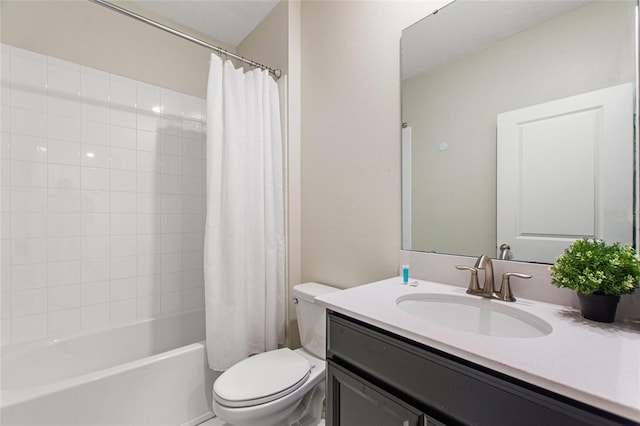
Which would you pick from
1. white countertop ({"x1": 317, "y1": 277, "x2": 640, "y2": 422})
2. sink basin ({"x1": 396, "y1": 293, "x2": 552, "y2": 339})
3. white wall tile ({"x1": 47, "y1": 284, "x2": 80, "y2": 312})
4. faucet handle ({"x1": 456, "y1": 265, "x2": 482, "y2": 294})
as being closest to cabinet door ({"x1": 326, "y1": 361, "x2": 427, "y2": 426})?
white countertop ({"x1": 317, "y1": 277, "x2": 640, "y2": 422})

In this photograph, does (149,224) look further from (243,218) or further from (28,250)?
(243,218)

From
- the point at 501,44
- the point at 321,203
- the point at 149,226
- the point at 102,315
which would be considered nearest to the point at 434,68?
the point at 501,44

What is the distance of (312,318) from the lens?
1.54 metres

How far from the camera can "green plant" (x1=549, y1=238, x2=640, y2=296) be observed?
0.71 meters

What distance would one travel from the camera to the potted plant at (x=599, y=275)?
708 millimetres

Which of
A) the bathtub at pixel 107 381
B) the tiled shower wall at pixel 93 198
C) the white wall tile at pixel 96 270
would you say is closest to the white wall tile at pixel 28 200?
the tiled shower wall at pixel 93 198

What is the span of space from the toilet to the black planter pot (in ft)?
3.44

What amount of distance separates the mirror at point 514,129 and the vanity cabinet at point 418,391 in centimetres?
57

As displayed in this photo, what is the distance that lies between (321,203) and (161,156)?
4.22ft

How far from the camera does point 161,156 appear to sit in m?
2.11

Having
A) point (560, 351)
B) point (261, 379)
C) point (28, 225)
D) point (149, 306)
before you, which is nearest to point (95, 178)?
point (28, 225)

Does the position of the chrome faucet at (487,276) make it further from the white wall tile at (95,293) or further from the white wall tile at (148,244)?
the white wall tile at (95,293)

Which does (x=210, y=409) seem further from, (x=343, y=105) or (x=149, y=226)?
(x=343, y=105)

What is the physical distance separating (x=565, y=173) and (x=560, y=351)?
585 mm
